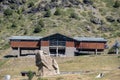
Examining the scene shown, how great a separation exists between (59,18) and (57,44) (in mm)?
28319

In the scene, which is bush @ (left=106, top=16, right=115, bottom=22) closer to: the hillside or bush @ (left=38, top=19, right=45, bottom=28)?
the hillside

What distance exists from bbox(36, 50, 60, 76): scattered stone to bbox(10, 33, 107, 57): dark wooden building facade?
2414 inches

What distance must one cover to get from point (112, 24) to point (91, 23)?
8272mm


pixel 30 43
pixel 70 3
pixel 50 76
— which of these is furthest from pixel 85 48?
pixel 50 76

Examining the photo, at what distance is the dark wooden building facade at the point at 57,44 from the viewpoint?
139 metres

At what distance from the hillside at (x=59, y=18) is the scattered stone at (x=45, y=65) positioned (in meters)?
75.1

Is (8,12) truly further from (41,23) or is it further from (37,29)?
(37,29)

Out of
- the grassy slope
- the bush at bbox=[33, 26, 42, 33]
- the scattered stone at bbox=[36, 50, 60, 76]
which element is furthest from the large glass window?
the scattered stone at bbox=[36, 50, 60, 76]

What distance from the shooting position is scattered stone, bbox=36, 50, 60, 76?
244ft

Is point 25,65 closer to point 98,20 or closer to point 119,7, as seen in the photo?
point 98,20

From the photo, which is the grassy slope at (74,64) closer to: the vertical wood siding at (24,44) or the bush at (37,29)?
the vertical wood siding at (24,44)

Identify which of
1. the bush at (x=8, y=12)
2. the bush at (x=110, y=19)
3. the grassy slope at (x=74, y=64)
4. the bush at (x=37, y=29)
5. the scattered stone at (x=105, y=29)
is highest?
the bush at (x=8, y=12)

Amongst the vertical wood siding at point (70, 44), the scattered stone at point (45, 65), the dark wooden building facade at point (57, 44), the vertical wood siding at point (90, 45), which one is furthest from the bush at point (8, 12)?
the scattered stone at point (45, 65)

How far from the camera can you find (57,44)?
138875mm
